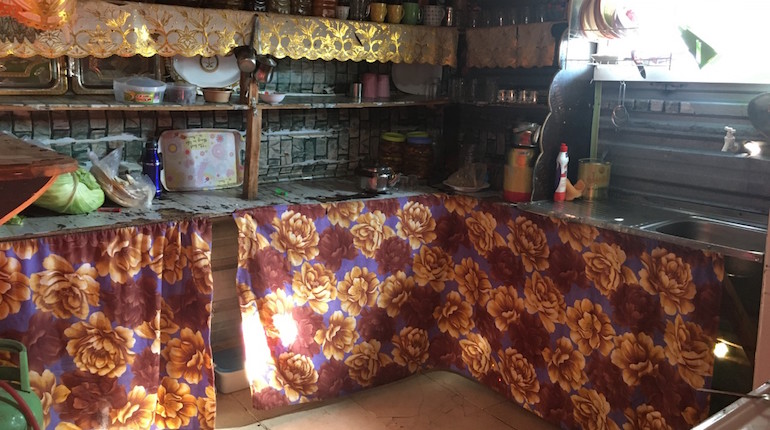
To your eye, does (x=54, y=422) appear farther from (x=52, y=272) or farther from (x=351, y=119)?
(x=351, y=119)

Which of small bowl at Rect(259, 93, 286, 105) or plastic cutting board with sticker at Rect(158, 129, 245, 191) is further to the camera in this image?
plastic cutting board with sticker at Rect(158, 129, 245, 191)

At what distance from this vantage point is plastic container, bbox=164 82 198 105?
8.68 ft

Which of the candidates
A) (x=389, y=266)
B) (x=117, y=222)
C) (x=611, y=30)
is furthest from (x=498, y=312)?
(x=117, y=222)

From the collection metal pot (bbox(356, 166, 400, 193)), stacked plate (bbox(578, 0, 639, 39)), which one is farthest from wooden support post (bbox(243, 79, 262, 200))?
stacked plate (bbox(578, 0, 639, 39))

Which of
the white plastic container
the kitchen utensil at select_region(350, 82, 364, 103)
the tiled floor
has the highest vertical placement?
the kitchen utensil at select_region(350, 82, 364, 103)

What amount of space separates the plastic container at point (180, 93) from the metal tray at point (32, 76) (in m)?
0.38

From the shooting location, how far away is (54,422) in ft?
7.23

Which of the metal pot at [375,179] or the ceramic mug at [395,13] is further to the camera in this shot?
the ceramic mug at [395,13]

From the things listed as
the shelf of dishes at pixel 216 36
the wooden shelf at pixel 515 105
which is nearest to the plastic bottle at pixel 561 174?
the wooden shelf at pixel 515 105

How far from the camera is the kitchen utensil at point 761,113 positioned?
7.37 feet

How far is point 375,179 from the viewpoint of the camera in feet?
9.68

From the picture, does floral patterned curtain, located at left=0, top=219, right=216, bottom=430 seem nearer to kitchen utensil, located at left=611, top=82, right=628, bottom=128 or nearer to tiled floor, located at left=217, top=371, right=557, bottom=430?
tiled floor, located at left=217, top=371, right=557, bottom=430

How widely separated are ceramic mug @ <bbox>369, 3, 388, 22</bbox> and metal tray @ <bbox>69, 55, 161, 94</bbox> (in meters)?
0.98

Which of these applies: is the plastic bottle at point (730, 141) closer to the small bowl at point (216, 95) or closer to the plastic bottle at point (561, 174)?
the plastic bottle at point (561, 174)
